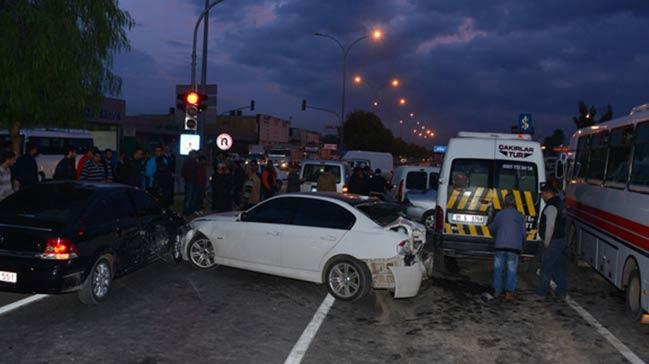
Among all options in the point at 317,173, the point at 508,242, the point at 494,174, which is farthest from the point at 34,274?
the point at 317,173

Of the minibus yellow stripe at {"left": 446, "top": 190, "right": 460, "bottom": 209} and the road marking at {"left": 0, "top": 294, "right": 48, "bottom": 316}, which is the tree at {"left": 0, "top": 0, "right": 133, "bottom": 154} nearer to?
the road marking at {"left": 0, "top": 294, "right": 48, "bottom": 316}

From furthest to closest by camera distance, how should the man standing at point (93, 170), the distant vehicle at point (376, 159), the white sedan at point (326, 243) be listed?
the distant vehicle at point (376, 159), the man standing at point (93, 170), the white sedan at point (326, 243)

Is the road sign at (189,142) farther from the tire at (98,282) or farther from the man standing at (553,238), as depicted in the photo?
the man standing at (553,238)

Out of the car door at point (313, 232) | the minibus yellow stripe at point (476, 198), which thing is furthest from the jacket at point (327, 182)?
the car door at point (313, 232)

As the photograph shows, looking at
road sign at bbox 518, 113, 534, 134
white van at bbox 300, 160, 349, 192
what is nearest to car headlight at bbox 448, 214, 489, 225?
white van at bbox 300, 160, 349, 192

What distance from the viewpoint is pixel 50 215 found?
699cm

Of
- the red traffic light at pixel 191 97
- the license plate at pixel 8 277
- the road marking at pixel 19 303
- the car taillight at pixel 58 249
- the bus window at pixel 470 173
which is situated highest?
the red traffic light at pixel 191 97

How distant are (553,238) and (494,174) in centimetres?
214

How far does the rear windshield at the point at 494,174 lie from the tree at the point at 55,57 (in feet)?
Result: 25.4

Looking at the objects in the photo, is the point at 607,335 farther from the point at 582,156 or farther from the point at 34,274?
the point at 34,274

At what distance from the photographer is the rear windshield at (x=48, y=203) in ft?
22.9

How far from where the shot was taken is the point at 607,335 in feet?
21.9

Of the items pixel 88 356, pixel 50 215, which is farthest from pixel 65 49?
pixel 88 356

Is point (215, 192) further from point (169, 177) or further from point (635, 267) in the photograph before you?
point (635, 267)
